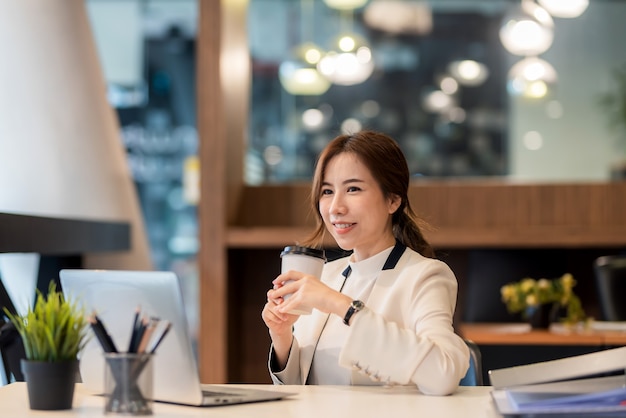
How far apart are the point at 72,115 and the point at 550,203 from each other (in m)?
2.39

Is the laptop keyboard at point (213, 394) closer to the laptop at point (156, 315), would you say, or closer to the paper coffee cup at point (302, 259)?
the laptop at point (156, 315)

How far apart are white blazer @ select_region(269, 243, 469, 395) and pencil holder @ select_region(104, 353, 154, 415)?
403 mm

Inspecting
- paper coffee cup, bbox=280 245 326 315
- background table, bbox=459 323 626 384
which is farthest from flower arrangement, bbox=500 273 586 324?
paper coffee cup, bbox=280 245 326 315

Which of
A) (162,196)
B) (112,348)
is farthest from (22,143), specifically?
(162,196)

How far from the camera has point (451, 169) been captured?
7.27 m

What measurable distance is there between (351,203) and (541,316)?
2.18m

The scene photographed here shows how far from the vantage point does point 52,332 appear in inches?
59.4

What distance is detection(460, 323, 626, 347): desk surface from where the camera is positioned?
3.44m

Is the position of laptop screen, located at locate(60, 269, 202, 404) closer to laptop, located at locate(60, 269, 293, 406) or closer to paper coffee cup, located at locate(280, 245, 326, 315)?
laptop, located at locate(60, 269, 293, 406)

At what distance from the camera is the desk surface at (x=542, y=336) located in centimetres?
344

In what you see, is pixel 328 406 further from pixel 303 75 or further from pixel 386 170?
pixel 303 75

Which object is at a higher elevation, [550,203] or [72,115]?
[72,115]

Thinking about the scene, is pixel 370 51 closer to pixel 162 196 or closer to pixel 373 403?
pixel 162 196

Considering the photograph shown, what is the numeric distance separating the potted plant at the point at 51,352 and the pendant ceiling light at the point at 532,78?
550cm
